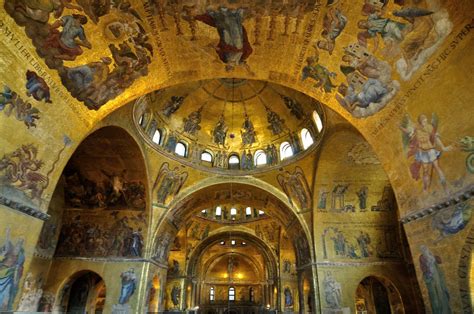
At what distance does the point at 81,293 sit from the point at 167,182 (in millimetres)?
9719

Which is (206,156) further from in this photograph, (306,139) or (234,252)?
(234,252)

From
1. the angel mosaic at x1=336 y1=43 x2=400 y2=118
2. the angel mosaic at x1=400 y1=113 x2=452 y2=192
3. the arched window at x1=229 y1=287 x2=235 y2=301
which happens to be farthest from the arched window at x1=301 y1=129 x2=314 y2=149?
the arched window at x1=229 y1=287 x2=235 y2=301

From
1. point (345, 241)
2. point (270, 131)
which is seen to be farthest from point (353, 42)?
point (345, 241)

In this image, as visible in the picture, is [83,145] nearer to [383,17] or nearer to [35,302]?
[35,302]

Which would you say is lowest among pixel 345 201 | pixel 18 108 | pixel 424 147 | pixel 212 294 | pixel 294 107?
pixel 212 294

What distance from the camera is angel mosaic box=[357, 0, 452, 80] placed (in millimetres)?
6660

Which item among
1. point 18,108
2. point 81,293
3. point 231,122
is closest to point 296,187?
point 231,122

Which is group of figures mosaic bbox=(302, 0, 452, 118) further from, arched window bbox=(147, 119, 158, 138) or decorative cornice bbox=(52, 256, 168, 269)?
decorative cornice bbox=(52, 256, 168, 269)

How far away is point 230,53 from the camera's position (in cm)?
962

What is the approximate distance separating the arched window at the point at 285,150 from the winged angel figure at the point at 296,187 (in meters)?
1.38

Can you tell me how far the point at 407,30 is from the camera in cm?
725

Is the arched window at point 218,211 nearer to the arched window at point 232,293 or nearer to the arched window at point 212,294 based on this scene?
the arched window at point 212,294

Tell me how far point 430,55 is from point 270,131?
534 inches

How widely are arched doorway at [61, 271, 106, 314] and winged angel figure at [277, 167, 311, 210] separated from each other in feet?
45.6
